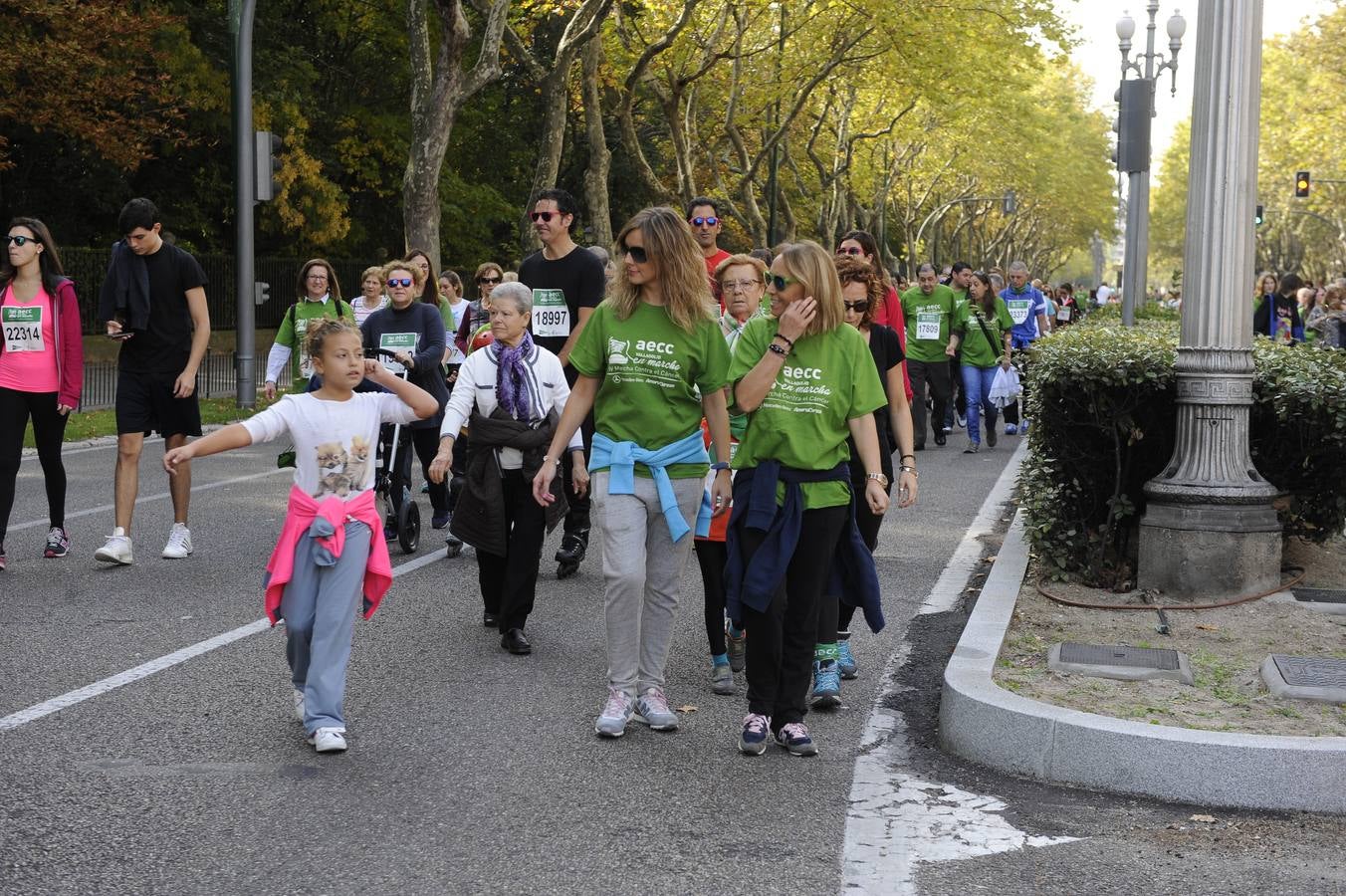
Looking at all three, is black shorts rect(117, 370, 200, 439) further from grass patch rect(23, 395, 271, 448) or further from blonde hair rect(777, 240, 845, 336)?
grass patch rect(23, 395, 271, 448)

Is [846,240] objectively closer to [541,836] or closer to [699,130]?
[541,836]

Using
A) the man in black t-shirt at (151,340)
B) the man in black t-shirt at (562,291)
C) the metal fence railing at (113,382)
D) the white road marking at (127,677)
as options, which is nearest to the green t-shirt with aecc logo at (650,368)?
the white road marking at (127,677)

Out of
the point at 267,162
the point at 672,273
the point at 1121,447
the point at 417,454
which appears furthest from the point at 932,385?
the point at 672,273

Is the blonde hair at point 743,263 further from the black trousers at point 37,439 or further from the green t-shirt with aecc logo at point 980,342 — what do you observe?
the green t-shirt with aecc logo at point 980,342

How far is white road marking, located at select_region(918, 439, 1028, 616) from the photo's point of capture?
8.53 meters

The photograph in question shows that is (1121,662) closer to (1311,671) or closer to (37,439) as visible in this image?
(1311,671)

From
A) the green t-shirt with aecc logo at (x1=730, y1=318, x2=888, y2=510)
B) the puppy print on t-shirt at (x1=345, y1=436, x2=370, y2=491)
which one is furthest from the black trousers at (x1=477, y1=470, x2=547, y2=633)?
the green t-shirt with aecc logo at (x1=730, y1=318, x2=888, y2=510)

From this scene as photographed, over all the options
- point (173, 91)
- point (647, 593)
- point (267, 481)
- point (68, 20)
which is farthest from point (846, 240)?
point (173, 91)

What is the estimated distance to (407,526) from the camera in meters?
9.87

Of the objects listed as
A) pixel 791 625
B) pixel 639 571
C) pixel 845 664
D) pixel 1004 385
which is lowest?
pixel 845 664

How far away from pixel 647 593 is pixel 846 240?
6.45ft

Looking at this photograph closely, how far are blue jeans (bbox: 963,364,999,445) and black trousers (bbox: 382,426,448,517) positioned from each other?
7.48 meters

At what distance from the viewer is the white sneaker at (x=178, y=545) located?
939 cm

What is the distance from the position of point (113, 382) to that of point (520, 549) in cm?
1989
